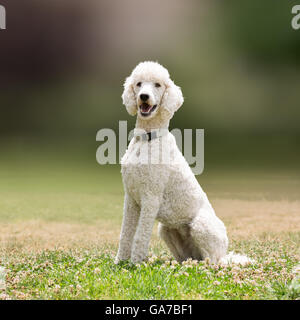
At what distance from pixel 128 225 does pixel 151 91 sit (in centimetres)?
169

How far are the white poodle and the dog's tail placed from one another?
9 cm

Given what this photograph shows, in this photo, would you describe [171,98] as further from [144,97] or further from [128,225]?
[128,225]

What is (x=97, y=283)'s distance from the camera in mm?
5605

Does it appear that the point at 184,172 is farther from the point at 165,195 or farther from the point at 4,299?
the point at 4,299

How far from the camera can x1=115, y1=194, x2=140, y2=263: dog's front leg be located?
6453 mm

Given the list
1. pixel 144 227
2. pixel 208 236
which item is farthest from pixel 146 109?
pixel 208 236

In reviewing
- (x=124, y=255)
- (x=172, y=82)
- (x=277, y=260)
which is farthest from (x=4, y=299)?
(x=277, y=260)

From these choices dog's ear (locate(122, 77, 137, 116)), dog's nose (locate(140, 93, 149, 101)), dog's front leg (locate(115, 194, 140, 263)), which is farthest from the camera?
dog's front leg (locate(115, 194, 140, 263))

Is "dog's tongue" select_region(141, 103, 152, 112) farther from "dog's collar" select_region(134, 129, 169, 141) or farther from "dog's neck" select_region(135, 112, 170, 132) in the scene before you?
"dog's collar" select_region(134, 129, 169, 141)

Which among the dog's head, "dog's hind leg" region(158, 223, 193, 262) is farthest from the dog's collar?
"dog's hind leg" region(158, 223, 193, 262)

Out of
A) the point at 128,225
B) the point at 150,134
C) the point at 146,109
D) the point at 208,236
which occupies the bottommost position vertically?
the point at 208,236

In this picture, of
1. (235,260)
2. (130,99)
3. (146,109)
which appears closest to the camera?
(146,109)

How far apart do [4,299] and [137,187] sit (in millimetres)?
1951

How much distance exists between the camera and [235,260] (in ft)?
22.2
